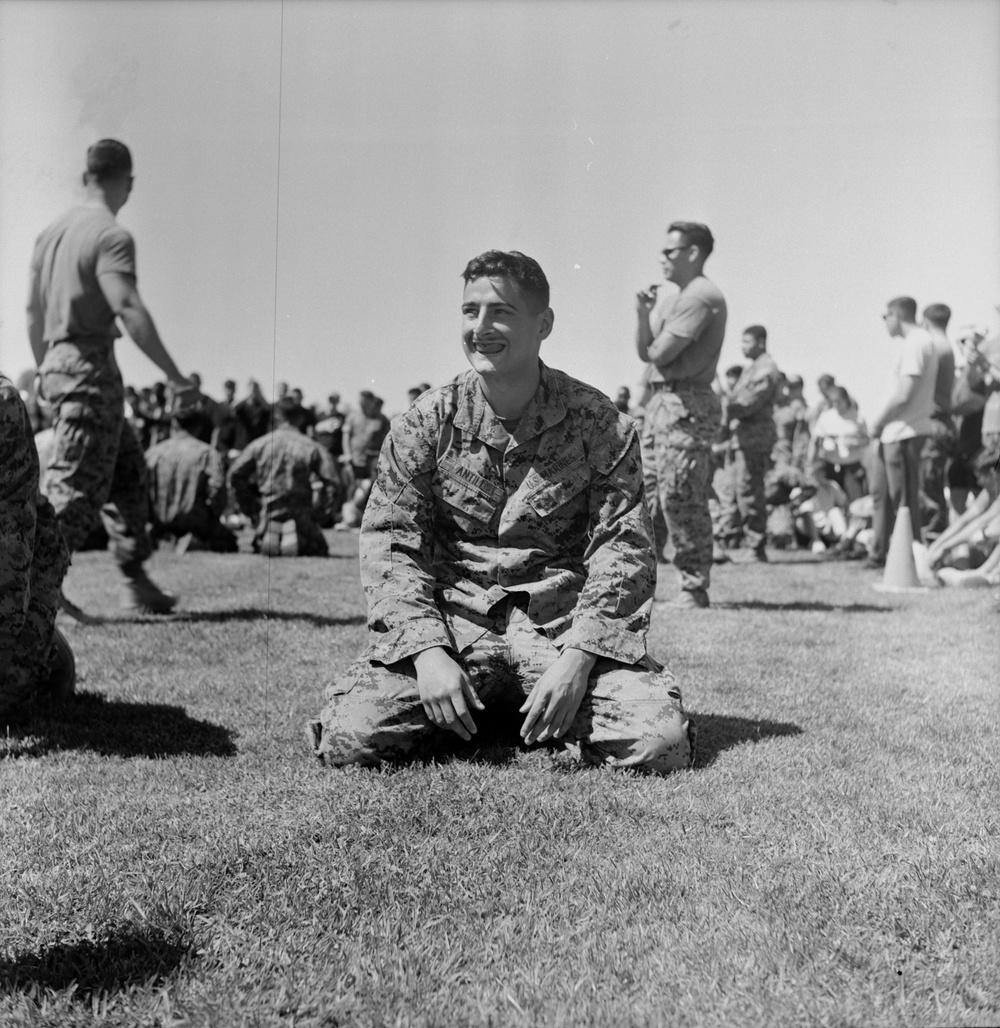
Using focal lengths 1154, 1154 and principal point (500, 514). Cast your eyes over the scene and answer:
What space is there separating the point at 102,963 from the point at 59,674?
2.42 meters

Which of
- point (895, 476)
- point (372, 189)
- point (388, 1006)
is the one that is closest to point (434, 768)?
point (388, 1006)

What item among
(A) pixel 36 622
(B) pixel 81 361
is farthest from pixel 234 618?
(A) pixel 36 622

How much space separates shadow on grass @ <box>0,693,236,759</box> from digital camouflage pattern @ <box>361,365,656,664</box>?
0.73 m

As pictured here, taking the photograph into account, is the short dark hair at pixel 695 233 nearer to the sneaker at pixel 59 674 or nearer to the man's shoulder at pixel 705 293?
the man's shoulder at pixel 705 293

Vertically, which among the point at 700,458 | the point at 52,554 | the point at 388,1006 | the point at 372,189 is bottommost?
the point at 388,1006

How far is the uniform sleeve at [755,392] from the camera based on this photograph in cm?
1177

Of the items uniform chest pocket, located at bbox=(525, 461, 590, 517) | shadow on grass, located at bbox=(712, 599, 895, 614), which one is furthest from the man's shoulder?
uniform chest pocket, located at bbox=(525, 461, 590, 517)

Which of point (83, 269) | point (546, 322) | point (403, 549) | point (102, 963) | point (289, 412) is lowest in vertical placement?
point (102, 963)

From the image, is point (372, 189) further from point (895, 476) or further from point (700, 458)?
point (895, 476)

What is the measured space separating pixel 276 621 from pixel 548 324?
3.54 m

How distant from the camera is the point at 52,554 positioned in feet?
13.9

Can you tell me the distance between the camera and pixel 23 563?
3.87 meters

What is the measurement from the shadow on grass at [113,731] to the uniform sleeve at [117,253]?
9.24ft

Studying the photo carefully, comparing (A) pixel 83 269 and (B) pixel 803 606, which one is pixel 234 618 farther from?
(B) pixel 803 606
